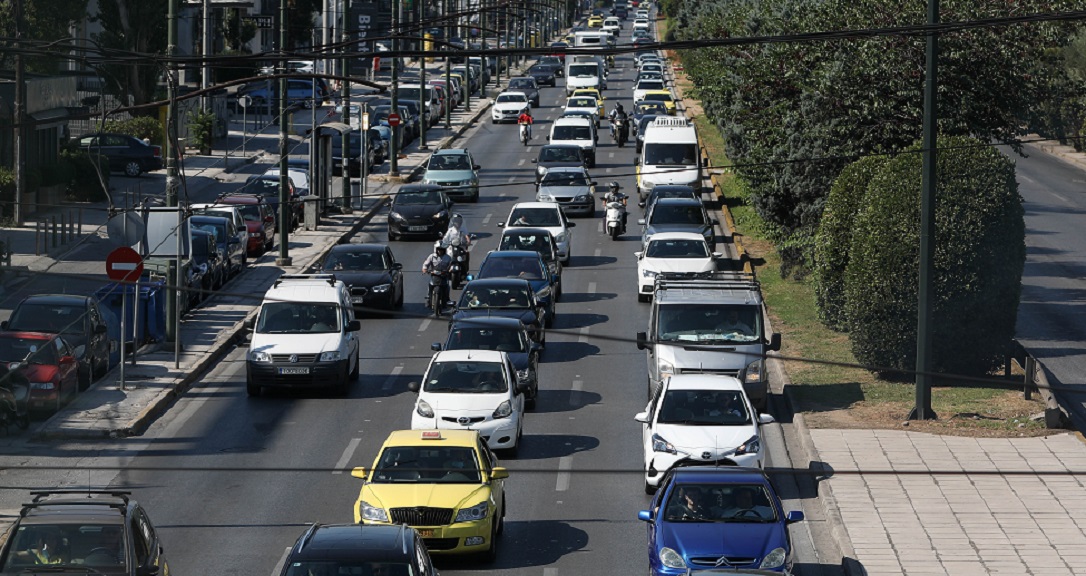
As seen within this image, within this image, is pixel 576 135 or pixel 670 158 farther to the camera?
pixel 576 135

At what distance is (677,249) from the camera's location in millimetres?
36125

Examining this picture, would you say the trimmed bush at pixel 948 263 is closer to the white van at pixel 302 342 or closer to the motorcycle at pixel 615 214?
the white van at pixel 302 342

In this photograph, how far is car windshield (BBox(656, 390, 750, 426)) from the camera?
21.6 metres

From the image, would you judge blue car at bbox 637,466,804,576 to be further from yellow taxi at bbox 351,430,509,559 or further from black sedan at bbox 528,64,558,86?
black sedan at bbox 528,64,558,86

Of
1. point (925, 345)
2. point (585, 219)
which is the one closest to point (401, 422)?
point (925, 345)

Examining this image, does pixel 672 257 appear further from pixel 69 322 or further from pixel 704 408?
pixel 69 322

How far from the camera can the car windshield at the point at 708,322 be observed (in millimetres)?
25938

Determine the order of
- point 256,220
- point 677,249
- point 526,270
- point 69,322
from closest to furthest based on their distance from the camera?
point 69,322 < point 526,270 < point 677,249 < point 256,220

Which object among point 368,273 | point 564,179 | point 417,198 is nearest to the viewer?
point 368,273

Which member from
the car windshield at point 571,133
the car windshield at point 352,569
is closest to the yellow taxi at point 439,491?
the car windshield at point 352,569

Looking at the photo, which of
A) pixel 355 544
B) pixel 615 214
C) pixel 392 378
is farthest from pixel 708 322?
pixel 615 214

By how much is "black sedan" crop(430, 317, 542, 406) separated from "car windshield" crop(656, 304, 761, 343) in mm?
2221

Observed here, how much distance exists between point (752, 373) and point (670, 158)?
86.5 feet

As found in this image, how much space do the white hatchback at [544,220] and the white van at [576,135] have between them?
19.3m
